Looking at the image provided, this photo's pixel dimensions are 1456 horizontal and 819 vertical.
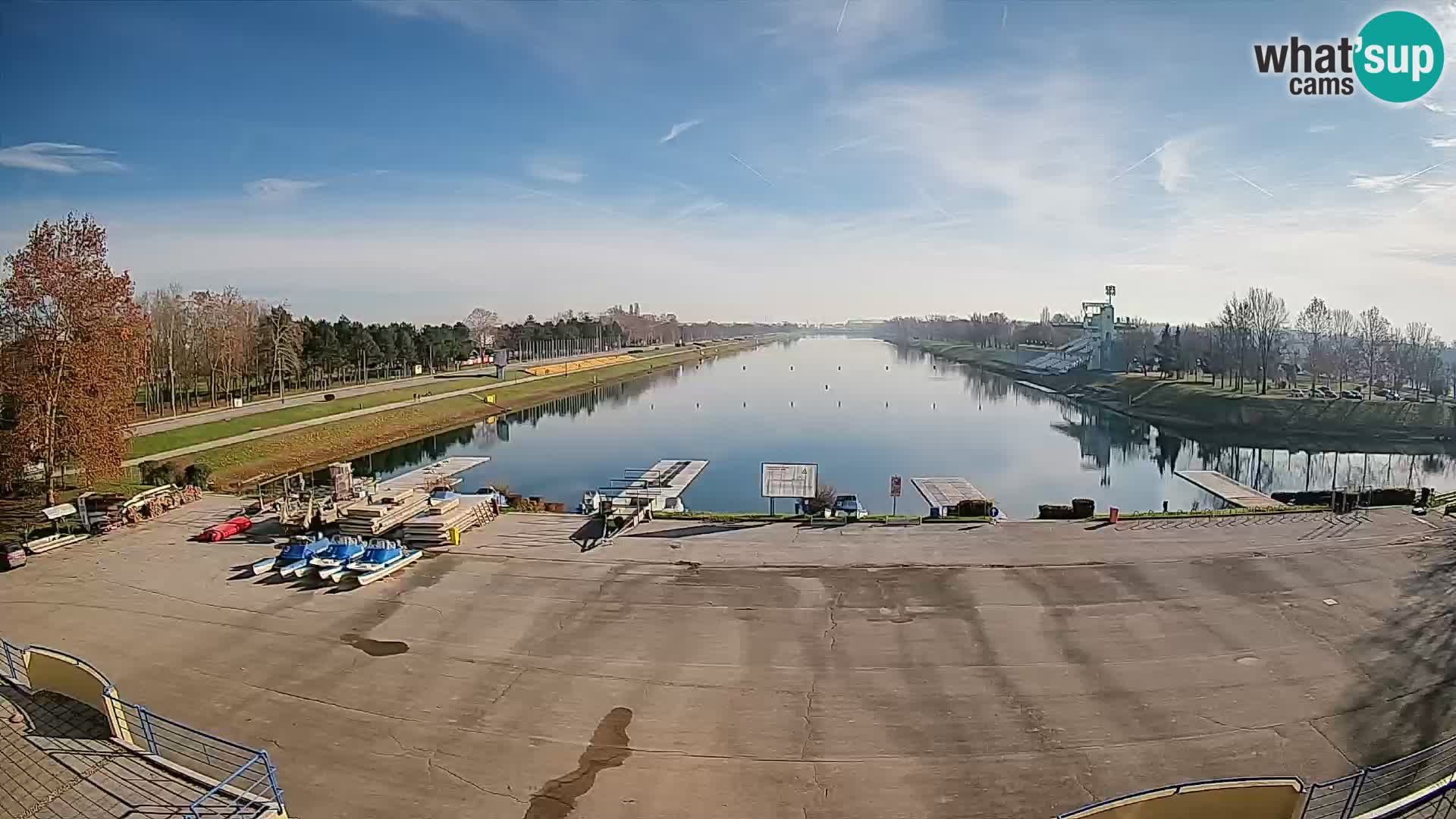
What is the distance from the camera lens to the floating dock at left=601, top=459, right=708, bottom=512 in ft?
Result: 84.8

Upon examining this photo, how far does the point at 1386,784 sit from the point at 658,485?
24843mm

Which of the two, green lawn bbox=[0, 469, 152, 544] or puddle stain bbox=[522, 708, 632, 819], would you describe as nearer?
puddle stain bbox=[522, 708, 632, 819]

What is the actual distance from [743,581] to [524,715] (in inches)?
258

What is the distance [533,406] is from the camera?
70.0 metres

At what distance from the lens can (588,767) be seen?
992 centimetres

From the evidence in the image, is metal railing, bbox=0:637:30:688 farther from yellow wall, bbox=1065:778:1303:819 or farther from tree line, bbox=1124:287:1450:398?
tree line, bbox=1124:287:1450:398

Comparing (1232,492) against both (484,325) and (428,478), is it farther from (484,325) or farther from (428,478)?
(484,325)

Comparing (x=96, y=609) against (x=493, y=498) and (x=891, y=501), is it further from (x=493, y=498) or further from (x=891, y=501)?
(x=891, y=501)

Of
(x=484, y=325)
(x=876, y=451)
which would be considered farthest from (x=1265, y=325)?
(x=484, y=325)

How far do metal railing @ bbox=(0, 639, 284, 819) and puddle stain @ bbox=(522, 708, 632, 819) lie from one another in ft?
9.66

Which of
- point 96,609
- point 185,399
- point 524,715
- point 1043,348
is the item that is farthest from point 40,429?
point 1043,348

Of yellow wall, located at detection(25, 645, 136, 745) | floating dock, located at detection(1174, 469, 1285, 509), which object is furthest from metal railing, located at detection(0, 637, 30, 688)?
floating dock, located at detection(1174, 469, 1285, 509)

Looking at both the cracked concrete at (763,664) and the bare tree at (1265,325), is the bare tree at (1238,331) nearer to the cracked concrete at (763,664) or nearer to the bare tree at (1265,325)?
the bare tree at (1265,325)

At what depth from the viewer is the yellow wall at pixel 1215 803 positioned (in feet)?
24.5
